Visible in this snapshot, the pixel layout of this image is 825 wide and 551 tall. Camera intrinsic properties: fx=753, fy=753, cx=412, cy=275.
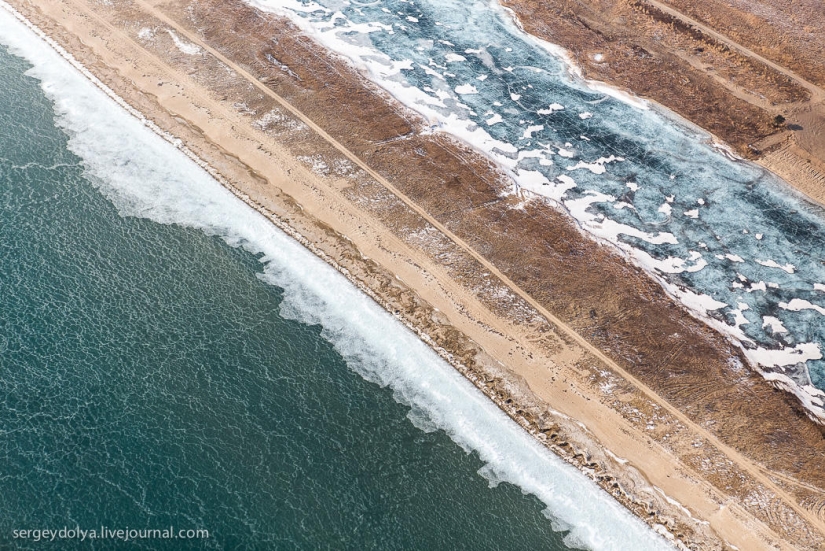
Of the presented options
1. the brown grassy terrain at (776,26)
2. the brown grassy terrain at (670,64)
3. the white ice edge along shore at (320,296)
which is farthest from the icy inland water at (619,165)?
the white ice edge along shore at (320,296)

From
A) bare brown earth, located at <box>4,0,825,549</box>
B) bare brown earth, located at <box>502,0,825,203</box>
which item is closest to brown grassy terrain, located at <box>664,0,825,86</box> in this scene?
bare brown earth, located at <box>502,0,825,203</box>

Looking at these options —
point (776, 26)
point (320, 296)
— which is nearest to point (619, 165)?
point (320, 296)

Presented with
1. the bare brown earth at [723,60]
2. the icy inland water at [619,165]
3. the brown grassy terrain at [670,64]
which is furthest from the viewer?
the brown grassy terrain at [670,64]

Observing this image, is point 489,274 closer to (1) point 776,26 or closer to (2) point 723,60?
(2) point 723,60

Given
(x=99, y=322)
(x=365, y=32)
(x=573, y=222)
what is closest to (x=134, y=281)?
(x=99, y=322)

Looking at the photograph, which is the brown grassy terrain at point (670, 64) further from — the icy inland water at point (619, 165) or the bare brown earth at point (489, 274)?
the icy inland water at point (619, 165)
